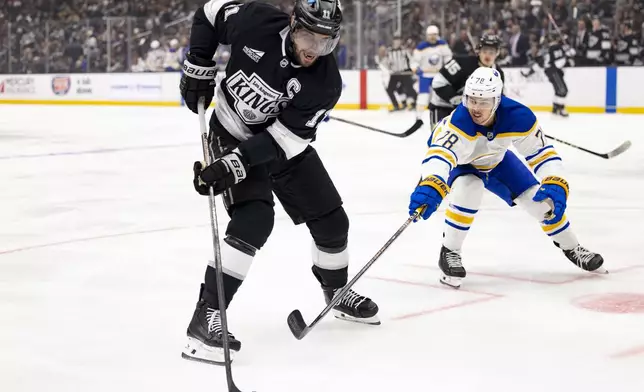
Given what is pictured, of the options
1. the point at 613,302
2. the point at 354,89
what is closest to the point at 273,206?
the point at 613,302

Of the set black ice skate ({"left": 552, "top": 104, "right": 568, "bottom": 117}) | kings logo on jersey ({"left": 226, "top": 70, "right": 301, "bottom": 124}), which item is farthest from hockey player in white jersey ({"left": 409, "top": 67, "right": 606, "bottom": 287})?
black ice skate ({"left": 552, "top": 104, "right": 568, "bottom": 117})

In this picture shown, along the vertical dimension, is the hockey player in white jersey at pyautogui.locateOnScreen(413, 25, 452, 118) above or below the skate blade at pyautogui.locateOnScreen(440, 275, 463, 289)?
below

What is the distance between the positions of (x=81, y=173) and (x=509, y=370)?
560 cm

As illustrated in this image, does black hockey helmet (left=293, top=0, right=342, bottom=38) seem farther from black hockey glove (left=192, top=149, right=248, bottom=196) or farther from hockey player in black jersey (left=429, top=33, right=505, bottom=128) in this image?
hockey player in black jersey (left=429, top=33, right=505, bottom=128)

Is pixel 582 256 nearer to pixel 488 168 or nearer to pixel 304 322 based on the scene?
pixel 488 168

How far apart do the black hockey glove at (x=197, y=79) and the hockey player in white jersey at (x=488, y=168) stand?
78 centimetres

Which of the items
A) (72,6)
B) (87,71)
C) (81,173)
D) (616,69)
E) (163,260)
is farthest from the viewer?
(72,6)

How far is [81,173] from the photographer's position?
298 inches

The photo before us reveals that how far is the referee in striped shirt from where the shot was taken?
14914mm

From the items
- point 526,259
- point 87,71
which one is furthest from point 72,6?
point 526,259

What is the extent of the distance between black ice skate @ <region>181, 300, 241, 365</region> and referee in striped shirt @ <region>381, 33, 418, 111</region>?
12.3 metres

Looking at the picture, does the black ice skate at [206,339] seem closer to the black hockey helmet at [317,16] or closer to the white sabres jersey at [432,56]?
the black hockey helmet at [317,16]

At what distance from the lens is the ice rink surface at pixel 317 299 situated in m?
2.56

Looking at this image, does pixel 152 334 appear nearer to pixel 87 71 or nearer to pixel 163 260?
pixel 163 260
